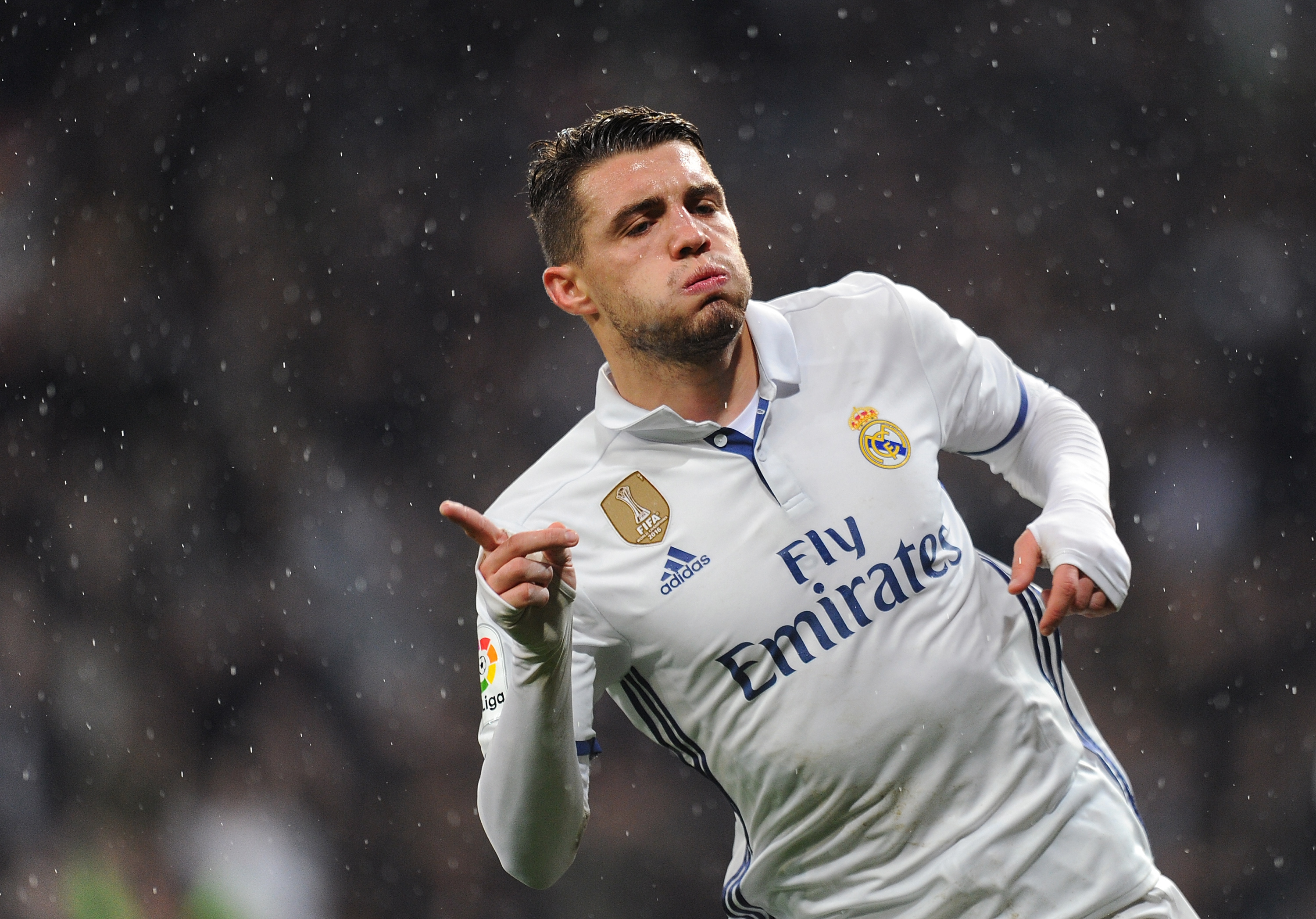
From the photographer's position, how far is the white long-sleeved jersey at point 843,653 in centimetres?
208

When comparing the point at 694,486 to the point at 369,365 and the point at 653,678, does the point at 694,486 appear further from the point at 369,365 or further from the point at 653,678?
the point at 369,365

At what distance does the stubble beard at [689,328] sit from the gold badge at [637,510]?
243 millimetres

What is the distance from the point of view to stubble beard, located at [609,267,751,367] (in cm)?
223

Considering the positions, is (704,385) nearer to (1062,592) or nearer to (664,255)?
(664,255)

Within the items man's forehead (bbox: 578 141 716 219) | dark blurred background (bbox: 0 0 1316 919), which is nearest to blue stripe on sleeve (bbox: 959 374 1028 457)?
man's forehead (bbox: 578 141 716 219)

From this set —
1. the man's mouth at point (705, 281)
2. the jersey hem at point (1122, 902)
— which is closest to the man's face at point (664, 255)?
the man's mouth at point (705, 281)

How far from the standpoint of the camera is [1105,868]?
2059 millimetres

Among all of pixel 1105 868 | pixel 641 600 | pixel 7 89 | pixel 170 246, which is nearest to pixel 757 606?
pixel 641 600

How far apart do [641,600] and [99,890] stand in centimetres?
514

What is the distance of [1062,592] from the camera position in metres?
1.95

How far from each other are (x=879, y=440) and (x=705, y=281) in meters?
0.44

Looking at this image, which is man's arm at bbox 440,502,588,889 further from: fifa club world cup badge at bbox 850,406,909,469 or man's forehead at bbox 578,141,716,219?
man's forehead at bbox 578,141,716,219

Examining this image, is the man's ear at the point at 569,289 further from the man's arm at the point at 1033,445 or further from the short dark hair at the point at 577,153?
the man's arm at the point at 1033,445

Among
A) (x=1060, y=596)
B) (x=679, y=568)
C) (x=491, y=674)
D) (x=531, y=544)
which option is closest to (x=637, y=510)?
(x=679, y=568)
